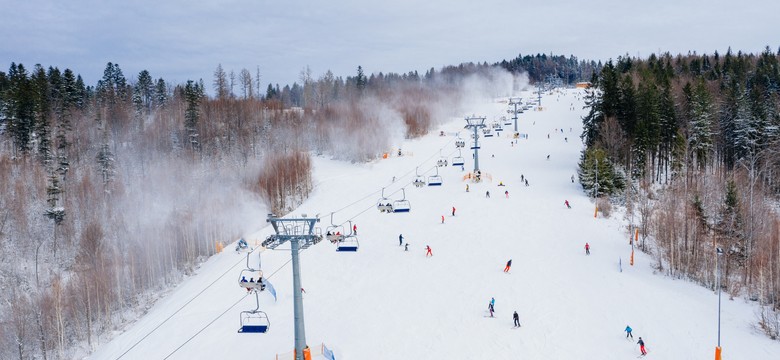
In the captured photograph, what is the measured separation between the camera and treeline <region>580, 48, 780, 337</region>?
1443 inches

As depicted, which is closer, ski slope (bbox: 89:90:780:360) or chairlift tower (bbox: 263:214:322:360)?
chairlift tower (bbox: 263:214:322:360)

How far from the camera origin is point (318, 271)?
3841 cm

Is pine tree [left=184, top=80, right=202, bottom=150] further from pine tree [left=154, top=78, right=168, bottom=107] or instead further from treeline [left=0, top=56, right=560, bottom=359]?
pine tree [left=154, top=78, right=168, bottom=107]

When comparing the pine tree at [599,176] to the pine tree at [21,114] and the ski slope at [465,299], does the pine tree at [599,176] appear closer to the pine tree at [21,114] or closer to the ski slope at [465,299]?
the ski slope at [465,299]

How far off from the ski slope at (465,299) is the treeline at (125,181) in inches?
352

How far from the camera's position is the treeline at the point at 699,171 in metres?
36.7

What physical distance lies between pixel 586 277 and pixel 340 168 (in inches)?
2104

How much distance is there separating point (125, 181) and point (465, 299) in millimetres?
59487

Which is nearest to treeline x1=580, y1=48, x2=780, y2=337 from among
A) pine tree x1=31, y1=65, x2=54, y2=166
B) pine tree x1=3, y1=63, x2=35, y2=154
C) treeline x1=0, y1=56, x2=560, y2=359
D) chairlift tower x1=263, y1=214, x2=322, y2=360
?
chairlift tower x1=263, y1=214, x2=322, y2=360

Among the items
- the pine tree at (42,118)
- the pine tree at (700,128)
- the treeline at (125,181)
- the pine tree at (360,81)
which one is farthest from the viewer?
the pine tree at (360,81)

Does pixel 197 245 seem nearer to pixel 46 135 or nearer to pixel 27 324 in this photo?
pixel 27 324

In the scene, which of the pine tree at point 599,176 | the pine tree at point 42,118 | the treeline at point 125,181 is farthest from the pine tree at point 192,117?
the pine tree at point 599,176

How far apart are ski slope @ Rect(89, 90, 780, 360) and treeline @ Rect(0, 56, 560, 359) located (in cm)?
895

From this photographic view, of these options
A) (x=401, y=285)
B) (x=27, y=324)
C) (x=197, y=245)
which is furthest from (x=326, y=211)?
(x=27, y=324)
